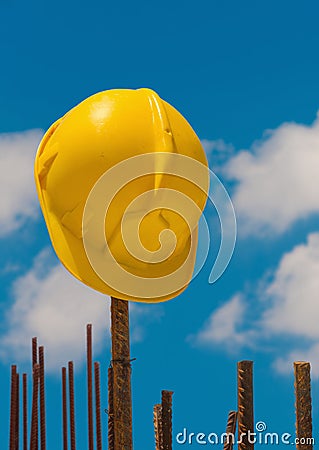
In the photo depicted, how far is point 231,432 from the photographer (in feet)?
24.8

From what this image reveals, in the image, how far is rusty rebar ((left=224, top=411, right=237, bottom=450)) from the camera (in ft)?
24.8

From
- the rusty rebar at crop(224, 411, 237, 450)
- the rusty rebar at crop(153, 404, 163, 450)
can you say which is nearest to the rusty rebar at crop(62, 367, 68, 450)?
the rusty rebar at crop(153, 404, 163, 450)

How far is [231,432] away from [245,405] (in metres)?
0.42

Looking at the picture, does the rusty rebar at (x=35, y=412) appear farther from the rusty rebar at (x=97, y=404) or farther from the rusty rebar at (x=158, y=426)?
the rusty rebar at (x=158, y=426)

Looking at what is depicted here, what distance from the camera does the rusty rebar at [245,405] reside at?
729cm

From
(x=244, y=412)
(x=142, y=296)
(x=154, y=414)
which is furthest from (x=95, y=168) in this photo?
(x=154, y=414)

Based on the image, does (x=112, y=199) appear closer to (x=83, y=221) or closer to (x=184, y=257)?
(x=83, y=221)

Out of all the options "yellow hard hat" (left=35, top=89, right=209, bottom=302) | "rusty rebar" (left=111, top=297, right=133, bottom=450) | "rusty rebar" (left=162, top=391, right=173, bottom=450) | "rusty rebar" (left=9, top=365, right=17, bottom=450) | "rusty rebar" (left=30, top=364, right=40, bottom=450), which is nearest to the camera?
"yellow hard hat" (left=35, top=89, right=209, bottom=302)

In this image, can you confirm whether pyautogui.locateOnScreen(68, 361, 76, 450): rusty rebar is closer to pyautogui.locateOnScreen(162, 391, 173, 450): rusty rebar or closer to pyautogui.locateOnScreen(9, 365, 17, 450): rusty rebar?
pyautogui.locateOnScreen(9, 365, 17, 450): rusty rebar

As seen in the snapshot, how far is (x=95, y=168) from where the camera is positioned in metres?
6.52

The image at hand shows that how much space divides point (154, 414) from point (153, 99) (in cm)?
357

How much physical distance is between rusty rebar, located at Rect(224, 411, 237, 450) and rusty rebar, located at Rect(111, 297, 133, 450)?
103cm

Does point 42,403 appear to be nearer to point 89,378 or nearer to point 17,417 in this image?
point 17,417

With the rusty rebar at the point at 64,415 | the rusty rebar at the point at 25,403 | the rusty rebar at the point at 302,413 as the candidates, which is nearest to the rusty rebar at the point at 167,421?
the rusty rebar at the point at 302,413
